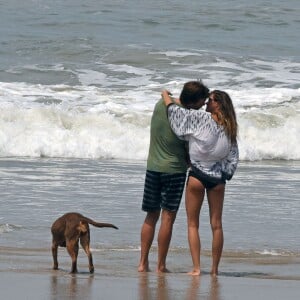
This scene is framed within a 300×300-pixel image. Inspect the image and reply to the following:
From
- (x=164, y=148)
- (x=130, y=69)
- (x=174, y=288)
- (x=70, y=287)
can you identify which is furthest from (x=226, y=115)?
(x=130, y=69)

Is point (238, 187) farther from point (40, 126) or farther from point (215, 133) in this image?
point (40, 126)

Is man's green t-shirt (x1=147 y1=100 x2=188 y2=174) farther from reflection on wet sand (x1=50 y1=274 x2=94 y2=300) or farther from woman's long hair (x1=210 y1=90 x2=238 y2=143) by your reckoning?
reflection on wet sand (x1=50 y1=274 x2=94 y2=300)

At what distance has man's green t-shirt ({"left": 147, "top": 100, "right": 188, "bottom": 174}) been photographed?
6820mm

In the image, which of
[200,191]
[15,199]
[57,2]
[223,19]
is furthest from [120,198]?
[57,2]

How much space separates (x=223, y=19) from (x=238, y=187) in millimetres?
18115

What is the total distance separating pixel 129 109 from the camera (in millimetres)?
18125

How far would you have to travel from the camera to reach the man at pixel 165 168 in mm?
6785

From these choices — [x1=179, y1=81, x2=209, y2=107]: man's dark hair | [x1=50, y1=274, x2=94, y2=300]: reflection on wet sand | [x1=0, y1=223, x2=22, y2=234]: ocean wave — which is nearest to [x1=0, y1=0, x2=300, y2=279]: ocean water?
[x1=0, y1=223, x2=22, y2=234]: ocean wave

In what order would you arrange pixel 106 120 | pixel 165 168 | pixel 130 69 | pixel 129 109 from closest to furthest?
A: pixel 165 168, pixel 106 120, pixel 129 109, pixel 130 69

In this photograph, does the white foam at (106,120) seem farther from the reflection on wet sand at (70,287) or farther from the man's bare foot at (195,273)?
the reflection on wet sand at (70,287)

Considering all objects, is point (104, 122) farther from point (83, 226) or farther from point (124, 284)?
point (124, 284)

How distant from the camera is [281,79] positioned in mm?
22328

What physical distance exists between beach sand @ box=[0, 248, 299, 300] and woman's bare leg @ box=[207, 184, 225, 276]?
122mm

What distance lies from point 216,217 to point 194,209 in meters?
0.17
